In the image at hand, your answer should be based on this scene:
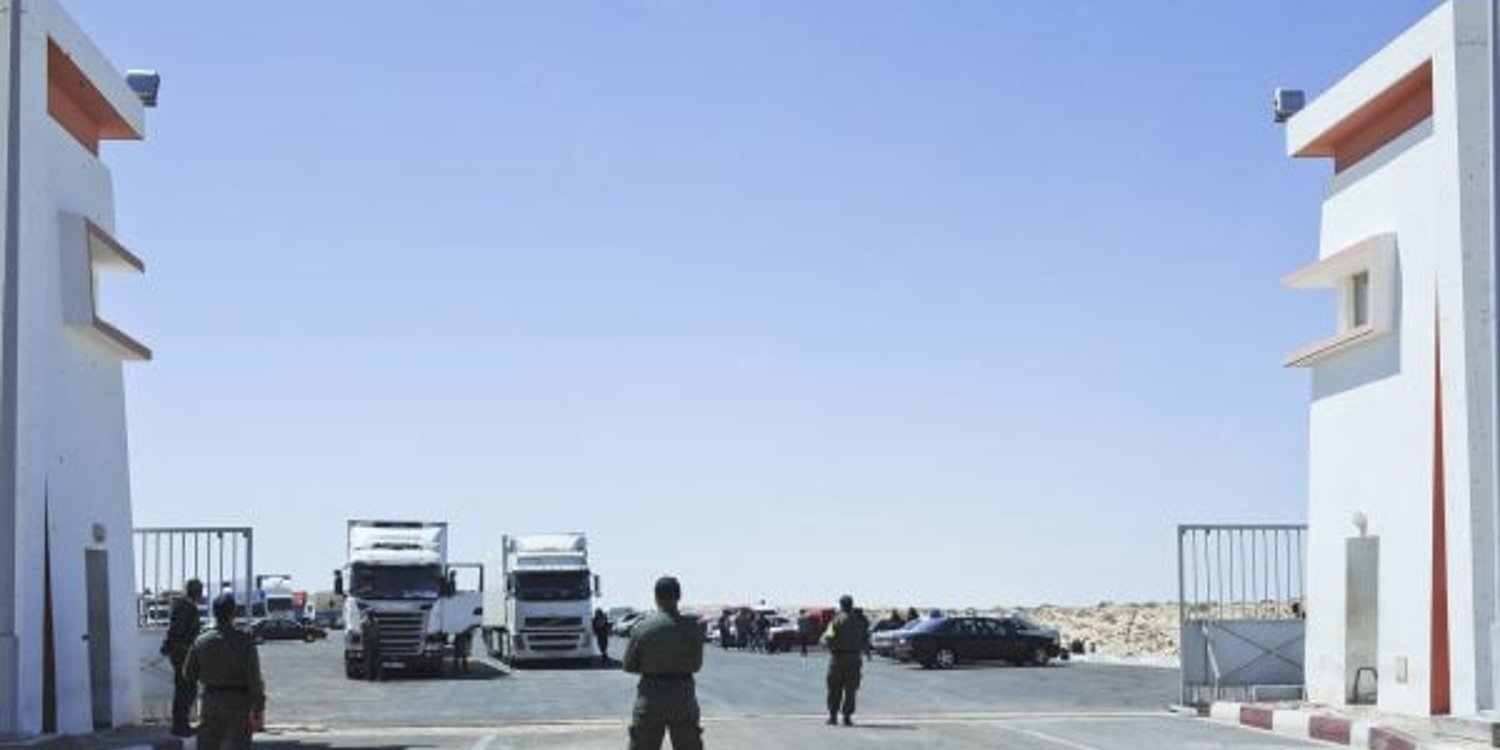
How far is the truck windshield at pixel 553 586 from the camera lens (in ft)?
155

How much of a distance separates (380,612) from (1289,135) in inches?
861

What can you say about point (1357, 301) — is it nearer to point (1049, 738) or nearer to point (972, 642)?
point (1049, 738)

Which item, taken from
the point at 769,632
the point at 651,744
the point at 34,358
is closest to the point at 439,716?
the point at 34,358

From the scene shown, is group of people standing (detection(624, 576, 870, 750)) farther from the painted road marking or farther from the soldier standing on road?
the soldier standing on road

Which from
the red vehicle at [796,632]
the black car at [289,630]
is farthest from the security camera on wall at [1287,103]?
the black car at [289,630]

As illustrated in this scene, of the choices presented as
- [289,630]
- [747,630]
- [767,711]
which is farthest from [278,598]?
[767,711]

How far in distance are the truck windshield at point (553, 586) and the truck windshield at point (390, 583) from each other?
20.2 ft

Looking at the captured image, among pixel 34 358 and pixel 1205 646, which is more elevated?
pixel 34 358

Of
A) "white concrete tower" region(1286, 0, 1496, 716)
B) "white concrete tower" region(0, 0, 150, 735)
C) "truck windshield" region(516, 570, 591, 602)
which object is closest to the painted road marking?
"white concrete tower" region(1286, 0, 1496, 716)

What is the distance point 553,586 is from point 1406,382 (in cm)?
2791

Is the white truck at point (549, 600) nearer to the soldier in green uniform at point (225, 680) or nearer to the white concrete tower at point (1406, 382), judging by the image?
the white concrete tower at point (1406, 382)

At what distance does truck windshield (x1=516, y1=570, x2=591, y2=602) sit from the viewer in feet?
155

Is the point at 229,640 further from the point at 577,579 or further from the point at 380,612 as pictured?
the point at 577,579

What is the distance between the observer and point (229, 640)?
44.5 feet
